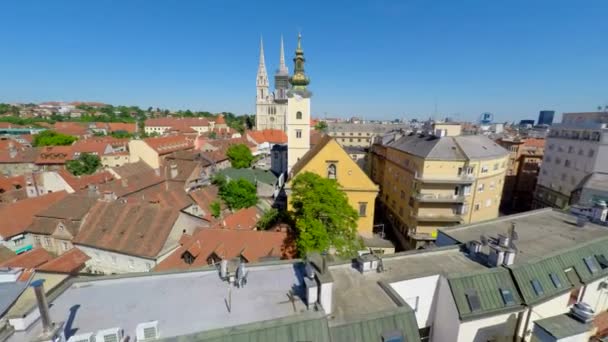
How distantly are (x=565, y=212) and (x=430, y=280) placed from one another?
50.1ft

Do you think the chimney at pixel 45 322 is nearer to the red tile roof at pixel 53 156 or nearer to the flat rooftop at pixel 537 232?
the flat rooftop at pixel 537 232

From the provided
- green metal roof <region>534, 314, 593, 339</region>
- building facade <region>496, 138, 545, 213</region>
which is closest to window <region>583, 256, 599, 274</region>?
green metal roof <region>534, 314, 593, 339</region>

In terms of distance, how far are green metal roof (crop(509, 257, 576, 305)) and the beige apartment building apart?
58.3 feet

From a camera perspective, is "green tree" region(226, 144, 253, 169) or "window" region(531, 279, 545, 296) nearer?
"window" region(531, 279, 545, 296)

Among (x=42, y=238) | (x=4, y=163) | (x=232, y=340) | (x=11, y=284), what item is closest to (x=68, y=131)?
(x=4, y=163)

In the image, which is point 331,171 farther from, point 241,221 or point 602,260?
point 602,260

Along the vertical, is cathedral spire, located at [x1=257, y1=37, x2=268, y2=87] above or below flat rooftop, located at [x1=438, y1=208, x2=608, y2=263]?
above

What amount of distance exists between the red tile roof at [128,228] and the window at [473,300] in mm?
24470

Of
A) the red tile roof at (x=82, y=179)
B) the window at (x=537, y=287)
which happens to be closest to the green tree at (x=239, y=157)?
the red tile roof at (x=82, y=179)

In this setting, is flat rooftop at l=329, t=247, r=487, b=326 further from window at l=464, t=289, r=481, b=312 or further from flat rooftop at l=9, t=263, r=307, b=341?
flat rooftop at l=9, t=263, r=307, b=341

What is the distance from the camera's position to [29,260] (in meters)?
22.3

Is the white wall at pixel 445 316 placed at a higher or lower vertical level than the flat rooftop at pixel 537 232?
lower

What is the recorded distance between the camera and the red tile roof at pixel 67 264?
826 inches

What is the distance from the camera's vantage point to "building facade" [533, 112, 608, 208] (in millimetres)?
35719
